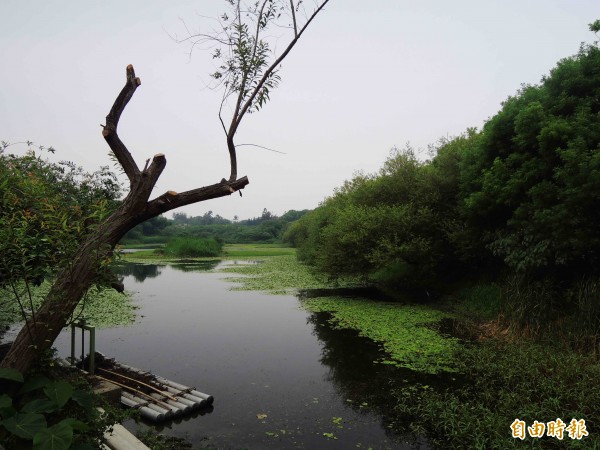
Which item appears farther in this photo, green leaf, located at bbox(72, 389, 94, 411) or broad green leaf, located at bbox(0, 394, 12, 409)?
green leaf, located at bbox(72, 389, 94, 411)

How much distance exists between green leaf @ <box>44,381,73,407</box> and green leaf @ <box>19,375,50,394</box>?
0.24ft

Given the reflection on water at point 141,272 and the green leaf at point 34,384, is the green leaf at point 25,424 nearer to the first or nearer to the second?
the green leaf at point 34,384

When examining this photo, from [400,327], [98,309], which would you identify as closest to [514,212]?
[400,327]

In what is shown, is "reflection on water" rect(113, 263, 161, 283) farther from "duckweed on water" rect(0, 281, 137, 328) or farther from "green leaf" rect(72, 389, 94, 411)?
"green leaf" rect(72, 389, 94, 411)

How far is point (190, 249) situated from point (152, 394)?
129ft

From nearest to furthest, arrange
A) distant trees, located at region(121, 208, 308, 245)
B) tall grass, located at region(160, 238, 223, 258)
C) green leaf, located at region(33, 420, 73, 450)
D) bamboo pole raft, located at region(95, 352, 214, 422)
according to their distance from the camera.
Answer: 1. green leaf, located at region(33, 420, 73, 450)
2. bamboo pole raft, located at region(95, 352, 214, 422)
3. tall grass, located at region(160, 238, 223, 258)
4. distant trees, located at region(121, 208, 308, 245)

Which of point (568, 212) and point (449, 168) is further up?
point (449, 168)

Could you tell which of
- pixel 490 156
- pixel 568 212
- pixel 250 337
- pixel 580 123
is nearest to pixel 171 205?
pixel 250 337

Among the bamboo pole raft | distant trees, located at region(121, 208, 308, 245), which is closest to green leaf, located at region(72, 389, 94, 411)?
the bamboo pole raft

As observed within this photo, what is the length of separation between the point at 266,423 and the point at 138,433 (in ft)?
6.13

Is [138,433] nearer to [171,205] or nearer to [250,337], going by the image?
[171,205]

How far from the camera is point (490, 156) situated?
1332 cm

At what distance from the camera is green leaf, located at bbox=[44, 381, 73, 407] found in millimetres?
3207

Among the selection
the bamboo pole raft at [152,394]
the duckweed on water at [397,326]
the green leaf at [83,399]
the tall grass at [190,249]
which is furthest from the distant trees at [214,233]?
the green leaf at [83,399]
